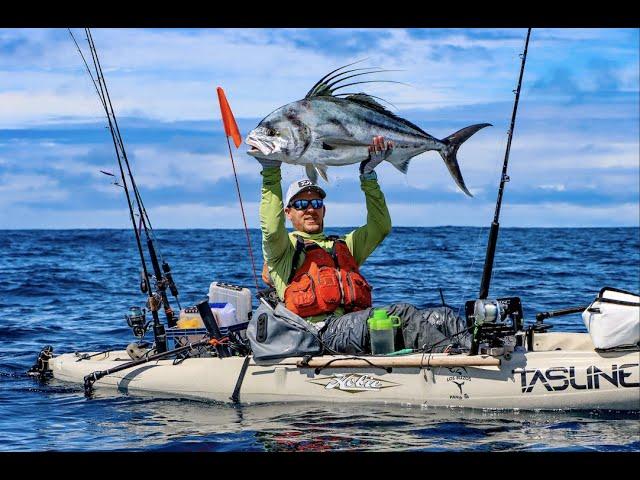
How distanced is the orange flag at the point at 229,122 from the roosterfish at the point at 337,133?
4.20 feet

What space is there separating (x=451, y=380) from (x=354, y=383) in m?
0.82

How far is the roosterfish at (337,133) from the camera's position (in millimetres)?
7676

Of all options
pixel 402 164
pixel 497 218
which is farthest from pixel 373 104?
pixel 497 218

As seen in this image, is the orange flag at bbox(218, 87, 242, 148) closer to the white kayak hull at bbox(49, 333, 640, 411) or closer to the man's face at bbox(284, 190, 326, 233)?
the man's face at bbox(284, 190, 326, 233)

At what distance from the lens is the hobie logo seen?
8.37 m

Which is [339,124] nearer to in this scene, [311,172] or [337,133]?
[337,133]

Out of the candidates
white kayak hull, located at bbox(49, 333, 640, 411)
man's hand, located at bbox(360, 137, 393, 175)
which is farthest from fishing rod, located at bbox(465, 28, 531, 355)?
man's hand, located at bbox(360, 137, 393, 175)

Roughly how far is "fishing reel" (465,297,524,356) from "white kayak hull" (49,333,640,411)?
11 centimetres
